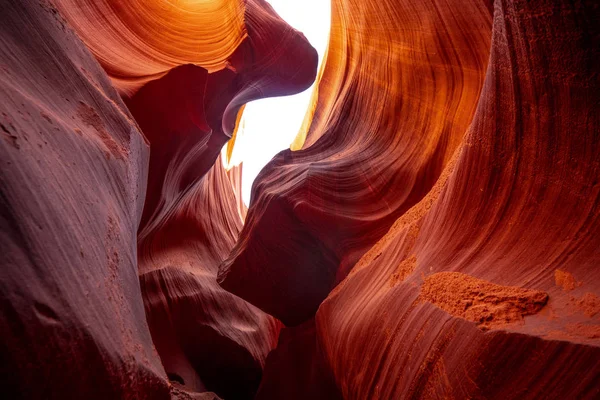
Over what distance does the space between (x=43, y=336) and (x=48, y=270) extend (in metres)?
0.24

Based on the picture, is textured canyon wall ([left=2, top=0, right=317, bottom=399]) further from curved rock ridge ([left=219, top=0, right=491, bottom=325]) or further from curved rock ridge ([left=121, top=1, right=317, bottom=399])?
curved rock ridge ([left=219, top=0, right=491, bottom=325])

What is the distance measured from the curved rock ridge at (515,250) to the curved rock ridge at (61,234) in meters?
1.39

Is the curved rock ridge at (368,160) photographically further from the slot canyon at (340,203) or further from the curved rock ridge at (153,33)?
the curved rock ridge at (153,33)

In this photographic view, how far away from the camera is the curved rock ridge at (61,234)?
144 cm

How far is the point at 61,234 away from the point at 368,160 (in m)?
4.01

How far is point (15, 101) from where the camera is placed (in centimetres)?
184

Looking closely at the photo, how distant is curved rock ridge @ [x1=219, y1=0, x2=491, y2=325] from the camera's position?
14.6 feet

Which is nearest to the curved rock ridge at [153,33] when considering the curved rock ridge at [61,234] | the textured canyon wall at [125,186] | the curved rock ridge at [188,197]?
the textured canyon wall at [125,186]

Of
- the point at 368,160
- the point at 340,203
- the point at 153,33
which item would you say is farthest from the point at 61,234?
the point at 153,33

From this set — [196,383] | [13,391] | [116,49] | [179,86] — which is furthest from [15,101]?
[196,383]

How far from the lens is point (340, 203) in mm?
5035

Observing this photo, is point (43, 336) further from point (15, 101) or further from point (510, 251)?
point (510, 251)

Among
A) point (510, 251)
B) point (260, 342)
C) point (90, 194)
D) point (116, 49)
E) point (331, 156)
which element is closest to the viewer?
point (90, 194)

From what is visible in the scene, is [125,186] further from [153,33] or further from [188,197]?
[188,197]
